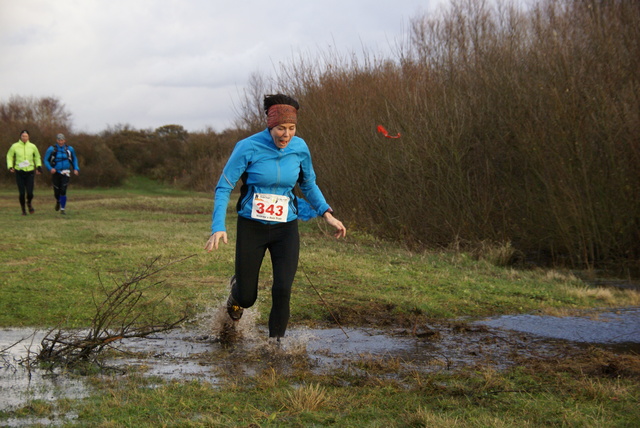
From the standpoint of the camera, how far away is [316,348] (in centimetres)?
627

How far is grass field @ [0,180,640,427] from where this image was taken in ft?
14.1

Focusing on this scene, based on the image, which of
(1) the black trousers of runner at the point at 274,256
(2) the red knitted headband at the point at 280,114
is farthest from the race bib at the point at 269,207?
(2) the red knitted headband at the point at 280,114

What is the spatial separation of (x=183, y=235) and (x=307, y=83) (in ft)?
22.0

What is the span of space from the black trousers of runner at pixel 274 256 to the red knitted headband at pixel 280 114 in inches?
32.4

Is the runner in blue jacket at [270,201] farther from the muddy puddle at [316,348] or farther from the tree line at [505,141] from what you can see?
the tree line at [505,141]

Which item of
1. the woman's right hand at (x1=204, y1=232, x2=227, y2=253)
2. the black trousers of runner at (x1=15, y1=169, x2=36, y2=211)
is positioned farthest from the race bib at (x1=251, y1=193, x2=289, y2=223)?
the black trousers of runner at (x1=15, y1=169, x2=36, y2=211)

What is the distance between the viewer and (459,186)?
1464cm

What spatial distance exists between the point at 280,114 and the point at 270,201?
0.69 metres

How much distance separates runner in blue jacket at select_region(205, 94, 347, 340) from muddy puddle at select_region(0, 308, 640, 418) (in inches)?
19.3

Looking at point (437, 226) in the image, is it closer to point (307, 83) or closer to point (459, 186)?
point (459, 186)

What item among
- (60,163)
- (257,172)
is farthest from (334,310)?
(60,163)

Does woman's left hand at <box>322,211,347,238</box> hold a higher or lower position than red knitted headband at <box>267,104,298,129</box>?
lower

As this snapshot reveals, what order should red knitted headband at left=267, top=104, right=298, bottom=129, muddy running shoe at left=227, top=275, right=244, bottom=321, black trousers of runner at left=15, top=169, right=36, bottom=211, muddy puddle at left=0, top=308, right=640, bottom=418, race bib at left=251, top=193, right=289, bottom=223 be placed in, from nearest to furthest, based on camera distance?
muddy puddle at left=0, top=308, right=640, bottom=418, red knitted headband at left=267, top=104, right=298, bottom=129, race bib at left=251, top=193, right=289, bottom=223, muddy running shoe at left=227, top=275, right=244, bottom=321, black trousers of runner at left=15, top=169, right=36, bottom=211

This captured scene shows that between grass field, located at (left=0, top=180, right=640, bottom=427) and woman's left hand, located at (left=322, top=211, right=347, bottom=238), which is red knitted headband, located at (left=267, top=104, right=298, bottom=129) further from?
grass field, located at (left=0, top=180, right=640, bottom=427)
